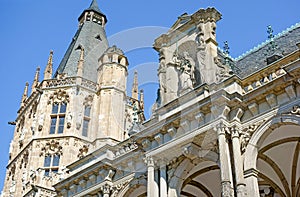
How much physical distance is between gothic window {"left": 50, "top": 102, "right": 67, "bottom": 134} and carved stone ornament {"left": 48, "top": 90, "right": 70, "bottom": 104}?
1.02 ft

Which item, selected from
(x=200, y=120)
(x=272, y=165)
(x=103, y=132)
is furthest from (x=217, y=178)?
(x=103, y=132)

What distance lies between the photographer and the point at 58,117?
3631 centimetres

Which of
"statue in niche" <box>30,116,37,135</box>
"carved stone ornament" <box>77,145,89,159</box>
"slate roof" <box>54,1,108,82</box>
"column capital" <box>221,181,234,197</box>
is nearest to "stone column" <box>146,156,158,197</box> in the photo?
"column capital" <box>221,181,234,197</box>

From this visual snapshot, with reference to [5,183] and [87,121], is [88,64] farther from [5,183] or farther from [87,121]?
[5,183]

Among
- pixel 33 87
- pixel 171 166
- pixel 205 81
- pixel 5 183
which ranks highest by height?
pixel 33 87

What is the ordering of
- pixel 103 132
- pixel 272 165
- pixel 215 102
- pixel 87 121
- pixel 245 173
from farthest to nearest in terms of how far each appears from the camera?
pixel 87 121, pixel 103 132, pixel 272 165, pixel 215 102, pixel 245 173

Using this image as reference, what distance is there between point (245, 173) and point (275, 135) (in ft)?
6.87

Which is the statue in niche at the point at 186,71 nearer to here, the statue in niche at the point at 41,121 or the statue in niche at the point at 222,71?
the statue in niche at the point at 222,71

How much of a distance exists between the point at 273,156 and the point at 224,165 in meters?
3.16

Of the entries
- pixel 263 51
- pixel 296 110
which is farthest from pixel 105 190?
pixel 263 51

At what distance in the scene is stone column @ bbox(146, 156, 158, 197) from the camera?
17141 mm

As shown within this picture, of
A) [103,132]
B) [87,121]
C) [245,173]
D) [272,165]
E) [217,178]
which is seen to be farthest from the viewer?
[87,121]

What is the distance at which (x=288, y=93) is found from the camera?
15.4 metres

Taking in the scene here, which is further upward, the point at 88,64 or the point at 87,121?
the point at 88,64
